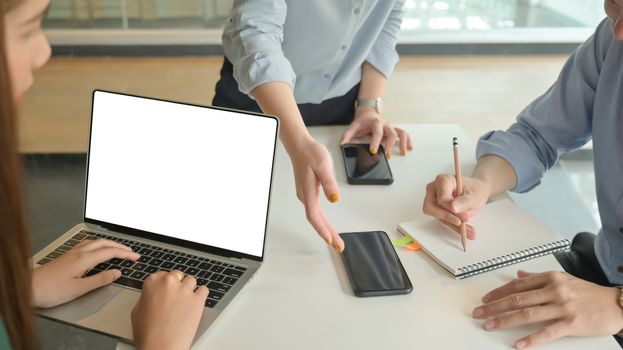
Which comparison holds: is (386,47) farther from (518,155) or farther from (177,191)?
(177,191)

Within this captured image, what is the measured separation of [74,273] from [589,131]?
1.00 meters

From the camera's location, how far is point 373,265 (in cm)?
94

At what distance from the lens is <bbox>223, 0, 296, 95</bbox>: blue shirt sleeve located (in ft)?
3.73

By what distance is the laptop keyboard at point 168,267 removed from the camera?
35.0 inches

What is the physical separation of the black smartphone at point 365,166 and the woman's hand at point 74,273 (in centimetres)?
46

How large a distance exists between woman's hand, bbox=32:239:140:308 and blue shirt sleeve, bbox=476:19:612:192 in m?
0.74

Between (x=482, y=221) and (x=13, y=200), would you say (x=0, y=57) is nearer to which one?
(x=13, y=200)

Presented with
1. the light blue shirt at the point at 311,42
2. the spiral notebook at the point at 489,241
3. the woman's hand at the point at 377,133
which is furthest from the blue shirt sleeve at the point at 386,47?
the spiral notebook at the point at 489,241

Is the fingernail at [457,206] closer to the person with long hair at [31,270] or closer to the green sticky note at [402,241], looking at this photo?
the green sticky note at [402,241]

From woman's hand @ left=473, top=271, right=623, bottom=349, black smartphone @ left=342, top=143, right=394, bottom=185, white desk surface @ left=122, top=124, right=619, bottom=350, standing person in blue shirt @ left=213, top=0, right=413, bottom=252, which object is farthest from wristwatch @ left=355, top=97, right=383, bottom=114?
woman's hand @ left=473, top=271, right=623, bottom=349

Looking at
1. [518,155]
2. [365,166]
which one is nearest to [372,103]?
[365,166]

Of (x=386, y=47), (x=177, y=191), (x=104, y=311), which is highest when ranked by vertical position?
(x=386, y=47)

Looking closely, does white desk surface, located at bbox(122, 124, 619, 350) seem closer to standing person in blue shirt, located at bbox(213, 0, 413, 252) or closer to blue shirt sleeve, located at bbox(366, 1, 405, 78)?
standing person in blue shirt, located at bbox(213, 0, 413, 252)

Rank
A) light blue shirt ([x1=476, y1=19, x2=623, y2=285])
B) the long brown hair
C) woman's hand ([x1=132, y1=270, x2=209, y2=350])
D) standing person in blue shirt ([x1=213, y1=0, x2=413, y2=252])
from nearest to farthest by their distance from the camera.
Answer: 1. the long brown hair
2. woman's hand ([x1=132, y1=270, x2=209, y2=350])
3. standing person in blue shirt ([x1=213, y1=0, x2=413, y2=252])
4. light blue shirt ([x1=476, y1=19, x2=623, y2=285])
